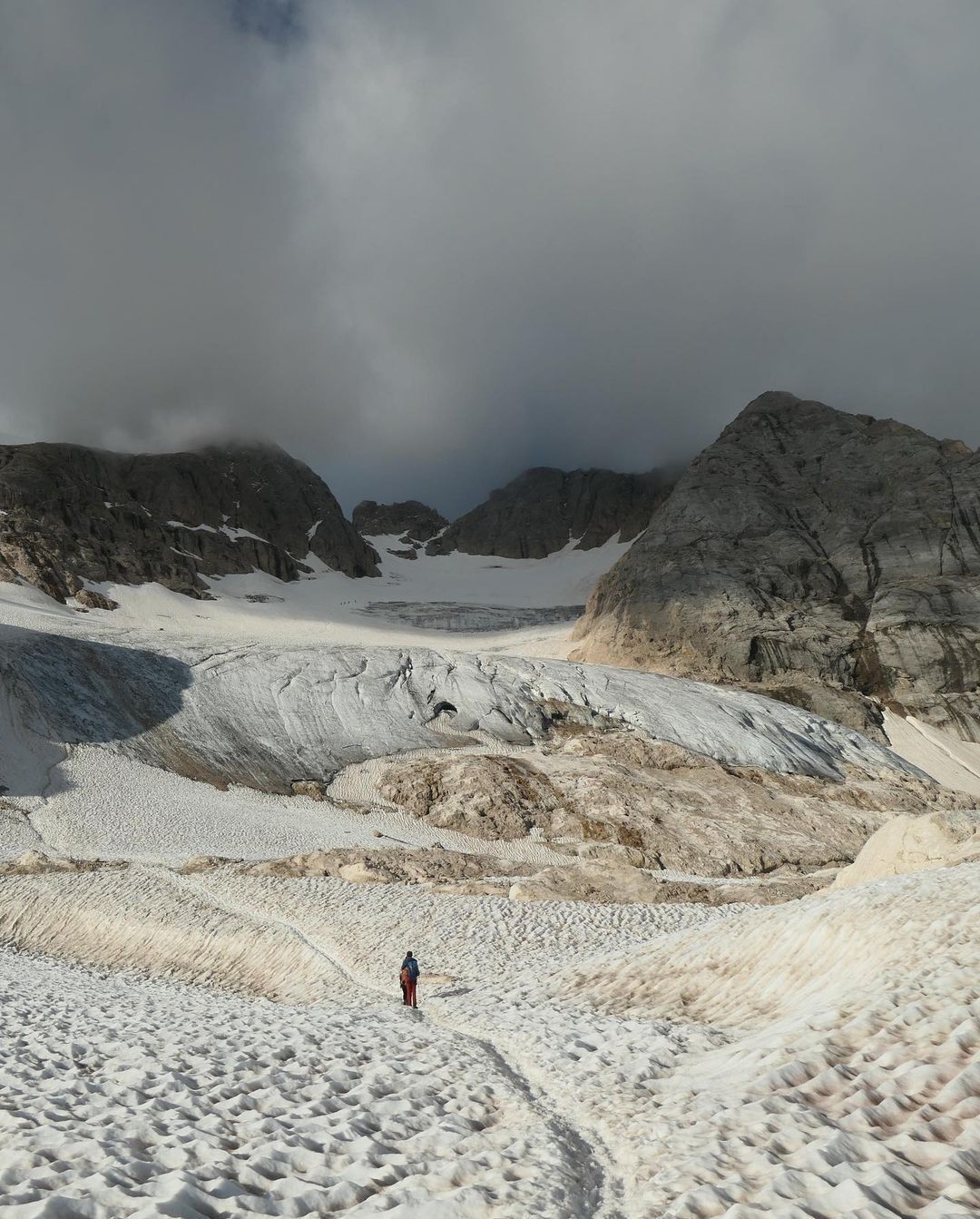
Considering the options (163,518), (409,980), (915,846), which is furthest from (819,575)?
(163,518)

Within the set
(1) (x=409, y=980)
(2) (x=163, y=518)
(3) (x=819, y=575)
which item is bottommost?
(1) (x=409, y=980)

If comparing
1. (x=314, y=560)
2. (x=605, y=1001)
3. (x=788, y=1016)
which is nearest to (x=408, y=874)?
(x=605, y=1001)

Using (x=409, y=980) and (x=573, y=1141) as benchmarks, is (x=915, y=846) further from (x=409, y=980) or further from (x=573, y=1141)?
(x=573, y=1141)

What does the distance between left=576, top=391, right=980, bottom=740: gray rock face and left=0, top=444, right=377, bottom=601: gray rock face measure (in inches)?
3041

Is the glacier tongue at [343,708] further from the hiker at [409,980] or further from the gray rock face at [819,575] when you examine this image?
the hiker at [409,980]

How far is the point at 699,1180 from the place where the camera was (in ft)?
18.6

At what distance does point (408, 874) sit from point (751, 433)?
109135mm

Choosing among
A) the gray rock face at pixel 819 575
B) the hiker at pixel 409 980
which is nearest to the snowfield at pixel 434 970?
the hiker at pixel 409 980

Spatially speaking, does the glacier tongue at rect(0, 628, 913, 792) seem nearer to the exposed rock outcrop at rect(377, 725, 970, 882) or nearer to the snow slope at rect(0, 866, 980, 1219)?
the exposed rock outcrop at rect(377, 725, 970, 882)

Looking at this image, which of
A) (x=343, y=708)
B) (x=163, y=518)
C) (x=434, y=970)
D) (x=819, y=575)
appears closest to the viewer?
(x=434, y=970)

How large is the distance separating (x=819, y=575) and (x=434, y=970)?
3462 inches

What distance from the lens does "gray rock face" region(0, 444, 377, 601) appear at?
395ft

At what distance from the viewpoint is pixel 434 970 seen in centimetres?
1808

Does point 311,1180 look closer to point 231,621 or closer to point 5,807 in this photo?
point 5,807
